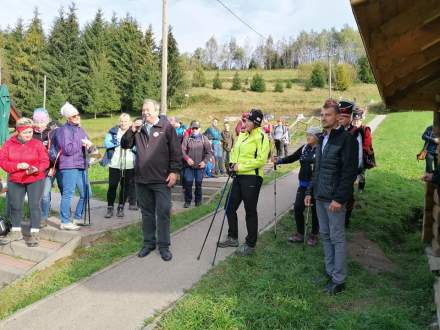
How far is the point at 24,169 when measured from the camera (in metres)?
6.22

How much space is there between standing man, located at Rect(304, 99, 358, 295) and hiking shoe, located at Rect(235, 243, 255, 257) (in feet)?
4.22

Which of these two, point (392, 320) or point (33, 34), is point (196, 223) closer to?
point (392, 320)

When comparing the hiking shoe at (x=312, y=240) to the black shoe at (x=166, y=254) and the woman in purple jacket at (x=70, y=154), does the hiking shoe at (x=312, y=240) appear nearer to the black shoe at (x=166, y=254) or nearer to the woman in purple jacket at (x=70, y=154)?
the black shoe at (x=166, y=254)

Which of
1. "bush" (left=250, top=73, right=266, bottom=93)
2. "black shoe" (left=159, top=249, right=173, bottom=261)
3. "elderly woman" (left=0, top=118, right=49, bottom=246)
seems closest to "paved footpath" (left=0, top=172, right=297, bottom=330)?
"black shoe" (left=159, top=249, right=173, bottom=261)

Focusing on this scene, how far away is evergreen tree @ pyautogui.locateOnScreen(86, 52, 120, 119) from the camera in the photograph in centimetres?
4769

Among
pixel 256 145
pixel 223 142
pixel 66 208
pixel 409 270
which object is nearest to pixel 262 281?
pixel 256 145

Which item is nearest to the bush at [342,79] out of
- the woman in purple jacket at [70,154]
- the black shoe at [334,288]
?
the woman in purple jacket at [70,154]

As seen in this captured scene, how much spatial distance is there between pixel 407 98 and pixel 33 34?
52.6 m

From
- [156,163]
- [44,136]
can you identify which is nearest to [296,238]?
[156,163]

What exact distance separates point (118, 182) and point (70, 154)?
55.7 inches

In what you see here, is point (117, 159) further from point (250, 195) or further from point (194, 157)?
point (250, 195)

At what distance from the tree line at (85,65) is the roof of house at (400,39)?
4308cm

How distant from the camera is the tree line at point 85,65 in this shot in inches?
1870

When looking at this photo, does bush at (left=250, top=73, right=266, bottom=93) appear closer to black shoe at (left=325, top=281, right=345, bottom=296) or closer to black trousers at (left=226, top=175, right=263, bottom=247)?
black trousers at (left=226, top=175, right=263, bottom=247)
